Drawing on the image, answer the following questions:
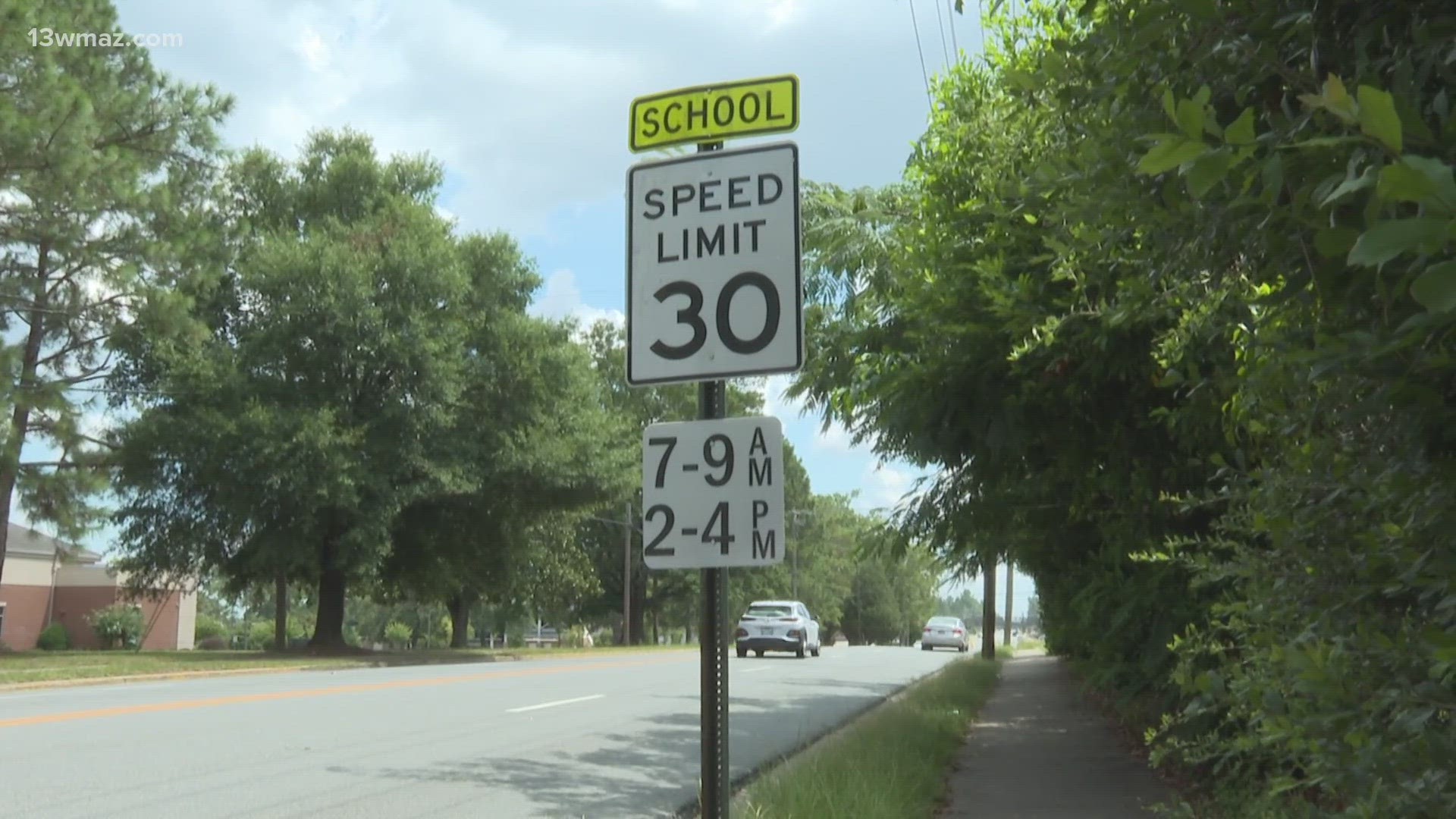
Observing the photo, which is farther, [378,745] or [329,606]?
[329,606]

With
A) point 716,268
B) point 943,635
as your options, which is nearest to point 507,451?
point 943,635

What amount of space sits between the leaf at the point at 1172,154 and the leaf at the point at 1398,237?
365mm

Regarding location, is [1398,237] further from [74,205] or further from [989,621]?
[989,621]

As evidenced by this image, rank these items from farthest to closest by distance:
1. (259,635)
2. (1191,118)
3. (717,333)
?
1. (259,635)
2. (717,333)
3. (1191,118)

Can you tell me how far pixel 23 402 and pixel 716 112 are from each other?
22.2 m

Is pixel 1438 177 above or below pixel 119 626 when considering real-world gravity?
above

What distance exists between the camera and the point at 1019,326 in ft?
20.0

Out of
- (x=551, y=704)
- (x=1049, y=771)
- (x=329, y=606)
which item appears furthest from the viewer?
(x=329, y=606)

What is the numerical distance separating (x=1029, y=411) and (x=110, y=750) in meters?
7.77

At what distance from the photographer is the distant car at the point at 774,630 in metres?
33.4

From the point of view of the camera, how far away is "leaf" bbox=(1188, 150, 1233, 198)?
1857mm

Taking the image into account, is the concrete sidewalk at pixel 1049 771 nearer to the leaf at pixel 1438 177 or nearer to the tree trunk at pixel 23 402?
the leaf at pixel 1438 177

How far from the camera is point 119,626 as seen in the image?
50.3m

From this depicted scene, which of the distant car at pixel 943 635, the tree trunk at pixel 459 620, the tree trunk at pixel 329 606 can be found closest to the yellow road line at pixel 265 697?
the tree trunk at pixel 329 606
